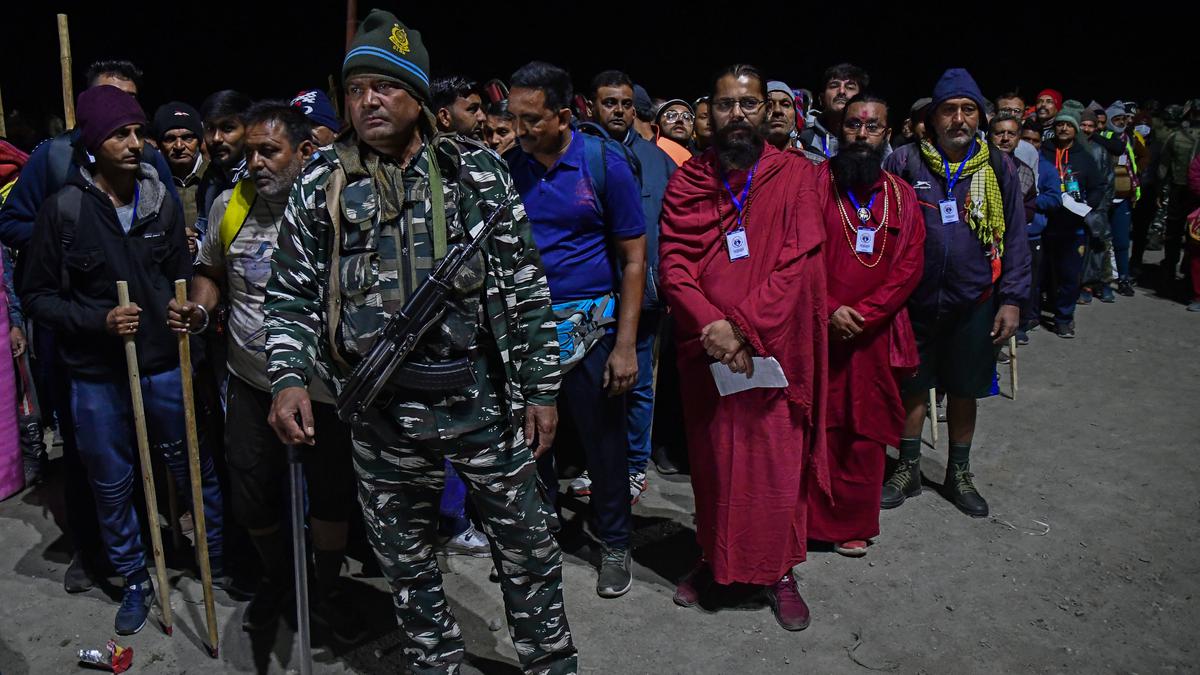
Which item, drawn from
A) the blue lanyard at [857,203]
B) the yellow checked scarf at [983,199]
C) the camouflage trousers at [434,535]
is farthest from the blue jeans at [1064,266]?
the camouflage trousers at [434,535]

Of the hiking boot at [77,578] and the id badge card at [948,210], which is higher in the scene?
the id badge card at [948,210]

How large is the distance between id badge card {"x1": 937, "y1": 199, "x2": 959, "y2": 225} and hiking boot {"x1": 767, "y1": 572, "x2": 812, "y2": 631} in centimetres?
190

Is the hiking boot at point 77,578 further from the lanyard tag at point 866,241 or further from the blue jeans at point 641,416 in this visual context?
the lanyard tag at point 866,241

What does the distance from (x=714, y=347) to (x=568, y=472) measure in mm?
2022

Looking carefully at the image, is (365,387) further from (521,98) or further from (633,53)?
(633,53)

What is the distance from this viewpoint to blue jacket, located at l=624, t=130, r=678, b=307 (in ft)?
15.4

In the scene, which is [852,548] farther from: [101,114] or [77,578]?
[101,114]

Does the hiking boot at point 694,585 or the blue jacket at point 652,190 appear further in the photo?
the blue jacket at point 652,190

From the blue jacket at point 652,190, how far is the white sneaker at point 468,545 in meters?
1.47

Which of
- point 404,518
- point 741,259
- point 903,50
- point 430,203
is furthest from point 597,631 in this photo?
point 903,50

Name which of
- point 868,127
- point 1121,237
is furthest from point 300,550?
point 1121,237

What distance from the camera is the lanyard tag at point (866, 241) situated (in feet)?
13.1

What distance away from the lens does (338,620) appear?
3.54m

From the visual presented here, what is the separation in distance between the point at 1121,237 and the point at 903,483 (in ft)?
21.6
